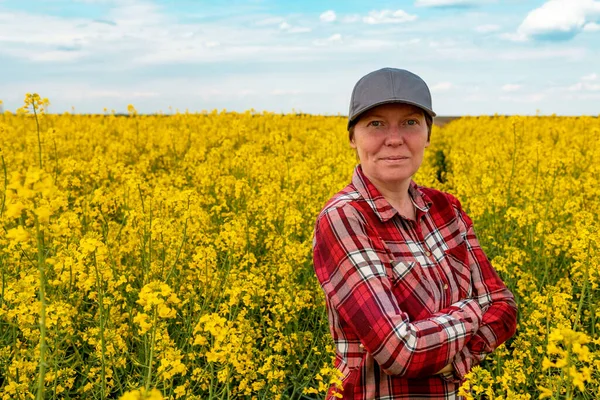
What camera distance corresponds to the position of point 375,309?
1.93 metres

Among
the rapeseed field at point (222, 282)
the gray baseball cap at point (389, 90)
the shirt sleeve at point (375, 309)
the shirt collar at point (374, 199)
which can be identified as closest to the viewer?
the shirt sleeve at point (375, 309)

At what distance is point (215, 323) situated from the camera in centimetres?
191

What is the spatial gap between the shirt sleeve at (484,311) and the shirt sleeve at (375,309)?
13 centimetres

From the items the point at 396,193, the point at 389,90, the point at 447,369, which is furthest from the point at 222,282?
the point at 389,90

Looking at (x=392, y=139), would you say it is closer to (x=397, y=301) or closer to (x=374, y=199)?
(x=374, y=199)

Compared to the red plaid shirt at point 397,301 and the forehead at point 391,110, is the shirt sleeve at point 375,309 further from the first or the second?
the forehead at point 391,110

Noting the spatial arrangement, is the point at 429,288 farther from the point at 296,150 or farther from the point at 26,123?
the point at 26,123

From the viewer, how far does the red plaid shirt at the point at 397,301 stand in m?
1.95

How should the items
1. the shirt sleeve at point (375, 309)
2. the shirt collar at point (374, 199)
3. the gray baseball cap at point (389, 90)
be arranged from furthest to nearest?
the shirt collar at point (374, 199), the gray baseball cap at point (389, 90), the shirt sleeve at point (375, 309)

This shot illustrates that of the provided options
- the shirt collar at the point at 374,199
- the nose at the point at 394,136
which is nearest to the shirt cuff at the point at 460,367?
the shirt collar at the point at 374,199

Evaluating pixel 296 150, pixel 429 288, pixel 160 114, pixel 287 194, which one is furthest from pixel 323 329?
pixel 160 114

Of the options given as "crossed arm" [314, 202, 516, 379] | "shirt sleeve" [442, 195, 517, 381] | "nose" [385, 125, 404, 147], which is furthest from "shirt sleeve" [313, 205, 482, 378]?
"nose" [385, 125, 404, 147]

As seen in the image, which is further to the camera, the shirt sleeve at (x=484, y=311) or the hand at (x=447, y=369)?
the shirt sleeve at (x=484, y=311)

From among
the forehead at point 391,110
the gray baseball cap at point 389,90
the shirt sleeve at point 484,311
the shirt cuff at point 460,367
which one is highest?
the gray baseball cap at point 389,90
